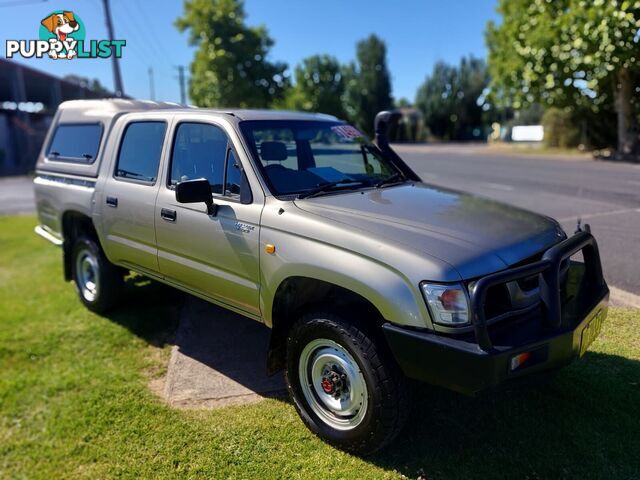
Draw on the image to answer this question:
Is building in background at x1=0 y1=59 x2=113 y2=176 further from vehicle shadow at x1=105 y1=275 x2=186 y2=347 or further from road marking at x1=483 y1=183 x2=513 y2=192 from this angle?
vehicle shadow at x1=105 y1=275 x2=186 y2=347

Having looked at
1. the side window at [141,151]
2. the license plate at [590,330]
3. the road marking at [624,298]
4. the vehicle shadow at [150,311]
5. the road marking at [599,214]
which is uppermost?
the side window at [141,151]

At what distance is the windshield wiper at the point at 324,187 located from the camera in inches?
139

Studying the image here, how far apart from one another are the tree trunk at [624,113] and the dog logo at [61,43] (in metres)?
19.0

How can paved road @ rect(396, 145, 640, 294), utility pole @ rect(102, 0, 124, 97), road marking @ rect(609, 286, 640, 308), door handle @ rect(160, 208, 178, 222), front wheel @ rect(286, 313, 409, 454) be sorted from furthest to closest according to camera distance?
utility pole @ rect(102, 0, 124, 97), paved road @ rect(396, 145, 640, 294), road marking @ rect(609, 286, 640, 308), door handle @ rect(160, 208, 178, 222), front wheel @ rect(286, 313, 409, 454)

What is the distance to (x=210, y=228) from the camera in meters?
3.69

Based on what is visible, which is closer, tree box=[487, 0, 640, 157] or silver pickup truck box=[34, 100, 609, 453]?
silver pickup truck box=[34, 100, 609, 453]

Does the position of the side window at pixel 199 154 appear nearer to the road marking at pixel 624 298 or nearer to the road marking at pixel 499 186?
the road marking at pixel 624 298

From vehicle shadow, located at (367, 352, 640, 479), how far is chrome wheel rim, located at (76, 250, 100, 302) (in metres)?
3.60

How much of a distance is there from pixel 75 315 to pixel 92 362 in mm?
1278

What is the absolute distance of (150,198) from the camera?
168 inches

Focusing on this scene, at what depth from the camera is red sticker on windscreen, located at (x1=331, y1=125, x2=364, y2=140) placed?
451 cm

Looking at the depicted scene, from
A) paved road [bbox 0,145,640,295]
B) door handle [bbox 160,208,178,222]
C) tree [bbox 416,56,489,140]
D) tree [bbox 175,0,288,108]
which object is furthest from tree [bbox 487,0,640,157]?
tree [bbox 416,56,489,140]

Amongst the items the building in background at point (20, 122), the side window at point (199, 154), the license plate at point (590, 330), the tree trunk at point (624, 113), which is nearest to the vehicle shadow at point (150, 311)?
the side window at point (199, 154)

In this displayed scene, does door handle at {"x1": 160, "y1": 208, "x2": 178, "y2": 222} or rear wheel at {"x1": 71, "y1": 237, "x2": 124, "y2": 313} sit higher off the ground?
door handle at {"x1": 160, "y1": 208, "x2": 178, "y2": 222}
